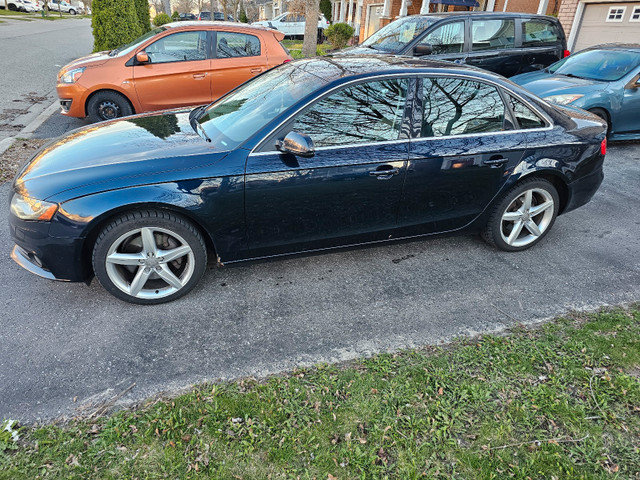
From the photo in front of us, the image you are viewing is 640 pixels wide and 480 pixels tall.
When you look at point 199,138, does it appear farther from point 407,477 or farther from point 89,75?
point 89,75

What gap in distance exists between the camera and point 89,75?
22.0 feet

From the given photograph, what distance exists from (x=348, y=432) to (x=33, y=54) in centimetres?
1766

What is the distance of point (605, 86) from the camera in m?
6.93

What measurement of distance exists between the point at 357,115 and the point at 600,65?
20.7 ft

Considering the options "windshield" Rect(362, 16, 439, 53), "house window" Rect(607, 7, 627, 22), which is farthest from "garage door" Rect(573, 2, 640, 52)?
"windshield" Rect(362, 16, 439, 53)

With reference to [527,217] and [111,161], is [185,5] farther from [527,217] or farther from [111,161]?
[527,217]

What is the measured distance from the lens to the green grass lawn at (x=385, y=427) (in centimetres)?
213

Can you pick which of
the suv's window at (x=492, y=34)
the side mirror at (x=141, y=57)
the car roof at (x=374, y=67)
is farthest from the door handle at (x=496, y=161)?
the side mirror at (x=141, y=57)

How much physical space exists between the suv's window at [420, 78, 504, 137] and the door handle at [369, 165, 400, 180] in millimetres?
Answer: 385

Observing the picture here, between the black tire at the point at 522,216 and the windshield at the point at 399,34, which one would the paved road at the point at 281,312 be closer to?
the black tire at the point at 522,216

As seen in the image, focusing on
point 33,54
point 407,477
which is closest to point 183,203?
point 407,477

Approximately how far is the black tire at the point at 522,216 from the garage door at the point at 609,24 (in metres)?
12.1

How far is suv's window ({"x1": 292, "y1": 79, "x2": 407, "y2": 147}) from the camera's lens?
321 centimetres

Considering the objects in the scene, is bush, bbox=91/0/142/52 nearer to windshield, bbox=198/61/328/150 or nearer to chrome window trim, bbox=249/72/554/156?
windshield, bbox=198/61/328/150
